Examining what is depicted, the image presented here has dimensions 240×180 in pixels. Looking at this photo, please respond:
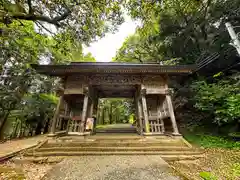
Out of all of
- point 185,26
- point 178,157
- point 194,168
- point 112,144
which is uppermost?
point 185,26

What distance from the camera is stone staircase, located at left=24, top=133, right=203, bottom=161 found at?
12.4ft

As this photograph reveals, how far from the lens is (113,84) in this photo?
5977 millimetres

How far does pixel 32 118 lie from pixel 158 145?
8344 mm

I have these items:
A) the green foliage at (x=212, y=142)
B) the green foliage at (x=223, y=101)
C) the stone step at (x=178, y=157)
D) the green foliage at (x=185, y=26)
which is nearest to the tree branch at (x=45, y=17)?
the green foliage at (x=185, y=26)

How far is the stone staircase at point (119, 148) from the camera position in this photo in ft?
12.4

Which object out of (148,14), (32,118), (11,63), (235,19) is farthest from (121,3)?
(32,118)

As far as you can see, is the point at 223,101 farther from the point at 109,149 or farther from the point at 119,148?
the point at 109,149

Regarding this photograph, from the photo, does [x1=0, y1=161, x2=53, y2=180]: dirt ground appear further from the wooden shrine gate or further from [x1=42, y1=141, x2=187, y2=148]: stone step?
the wooden shrine gate

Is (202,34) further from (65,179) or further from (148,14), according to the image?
(65,179)

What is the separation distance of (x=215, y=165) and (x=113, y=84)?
475 cm

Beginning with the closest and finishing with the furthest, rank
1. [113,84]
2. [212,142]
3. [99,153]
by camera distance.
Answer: [99,153] → [212,142] → [113,84]

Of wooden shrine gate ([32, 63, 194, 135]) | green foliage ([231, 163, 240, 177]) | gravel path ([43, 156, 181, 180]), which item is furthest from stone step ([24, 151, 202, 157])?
wooden shrine gate ([32, 63, 194, 135])

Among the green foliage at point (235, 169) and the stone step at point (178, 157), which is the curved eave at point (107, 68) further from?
the green foliage at point (235, 169)

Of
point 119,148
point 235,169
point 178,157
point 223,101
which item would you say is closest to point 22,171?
A: point 119,148
